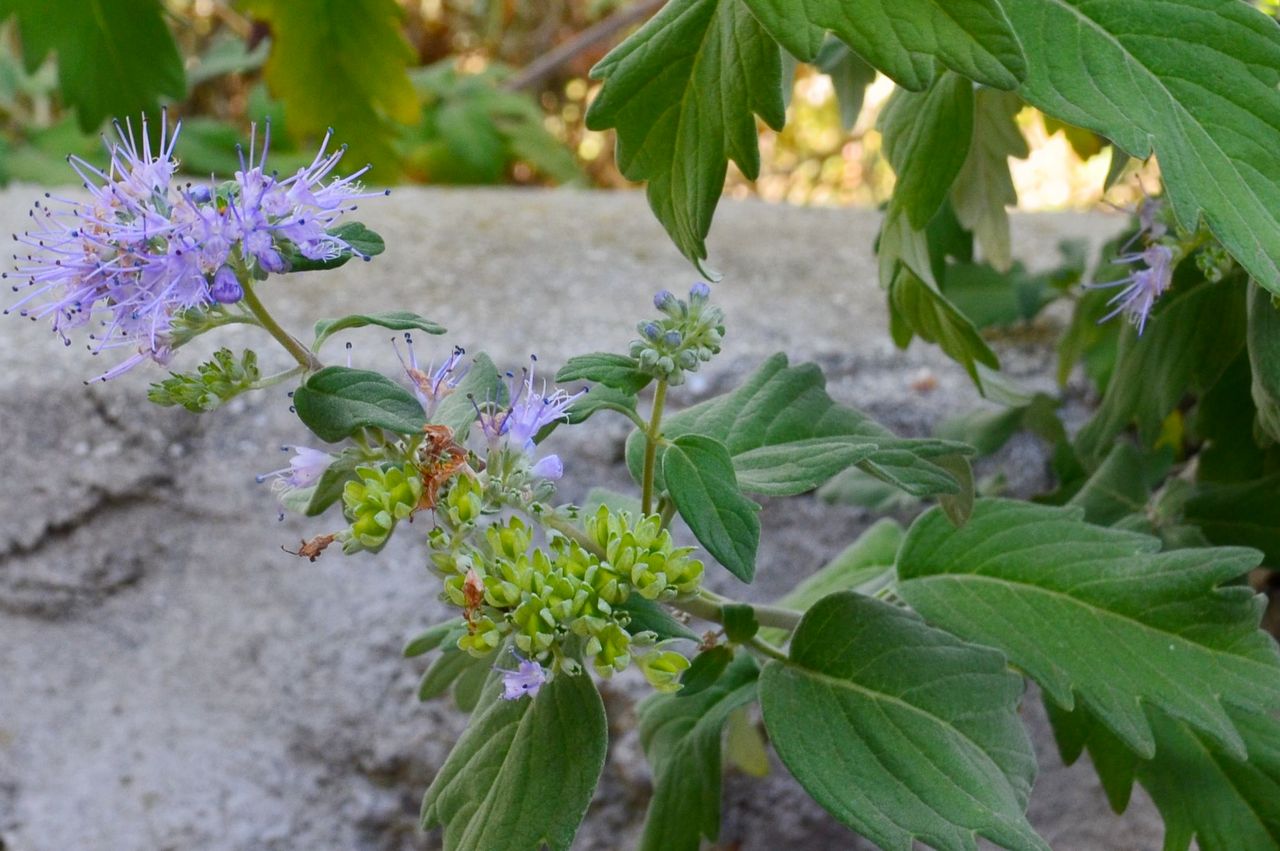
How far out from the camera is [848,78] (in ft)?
3.05

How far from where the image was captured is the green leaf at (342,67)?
139 centimetres

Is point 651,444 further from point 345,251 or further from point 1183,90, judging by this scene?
point 1183,90

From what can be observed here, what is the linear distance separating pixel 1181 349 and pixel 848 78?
0.32m

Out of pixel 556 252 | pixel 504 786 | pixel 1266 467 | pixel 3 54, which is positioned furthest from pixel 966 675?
pixel 3 54

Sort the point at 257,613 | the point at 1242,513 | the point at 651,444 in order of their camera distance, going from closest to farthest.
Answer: the point at 651,444, the point at 1242,513, the point at 257,613

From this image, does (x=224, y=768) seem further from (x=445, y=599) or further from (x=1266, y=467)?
(x=1266, y=467)

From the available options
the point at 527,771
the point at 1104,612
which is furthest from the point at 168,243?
the point at 1104,612

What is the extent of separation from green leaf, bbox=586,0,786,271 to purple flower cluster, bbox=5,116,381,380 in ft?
0.46

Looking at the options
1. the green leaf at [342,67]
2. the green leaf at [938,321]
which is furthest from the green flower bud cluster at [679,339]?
the green leaf at [342,67]

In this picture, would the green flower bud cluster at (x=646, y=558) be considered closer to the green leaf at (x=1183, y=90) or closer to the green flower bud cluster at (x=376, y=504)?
the green flower bud cluster at (x=376, y=504)

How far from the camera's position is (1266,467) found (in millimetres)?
875

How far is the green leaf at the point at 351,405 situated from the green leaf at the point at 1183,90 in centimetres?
31

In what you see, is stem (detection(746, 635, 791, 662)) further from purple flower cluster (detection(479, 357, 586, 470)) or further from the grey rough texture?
the grey rough texture

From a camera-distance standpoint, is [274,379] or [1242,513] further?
[1242,513]
